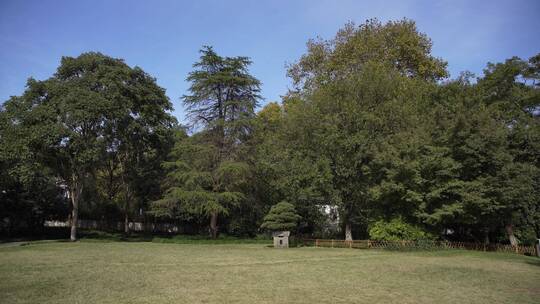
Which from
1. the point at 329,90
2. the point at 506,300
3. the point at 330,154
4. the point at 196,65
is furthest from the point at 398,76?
the point at 506,300

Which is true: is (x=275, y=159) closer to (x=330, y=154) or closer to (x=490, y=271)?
(x=330, y=154)

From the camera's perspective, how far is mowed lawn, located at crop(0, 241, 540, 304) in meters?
8.75

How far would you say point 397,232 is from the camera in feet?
75.4

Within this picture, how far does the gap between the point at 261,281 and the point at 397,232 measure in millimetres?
14162

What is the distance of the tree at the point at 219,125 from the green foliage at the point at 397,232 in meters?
10.3

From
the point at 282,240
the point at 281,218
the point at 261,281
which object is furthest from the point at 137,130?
the point at 261,281

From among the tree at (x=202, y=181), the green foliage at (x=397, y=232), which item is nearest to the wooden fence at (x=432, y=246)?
the green foliage at (x=397, y=232)

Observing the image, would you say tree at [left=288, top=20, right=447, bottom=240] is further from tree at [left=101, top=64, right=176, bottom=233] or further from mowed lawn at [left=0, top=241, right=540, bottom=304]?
Answer: tree at [left=101, top=64, right=176, bottom=233]

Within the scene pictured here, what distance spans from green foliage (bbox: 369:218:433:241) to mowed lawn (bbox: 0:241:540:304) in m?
6.38

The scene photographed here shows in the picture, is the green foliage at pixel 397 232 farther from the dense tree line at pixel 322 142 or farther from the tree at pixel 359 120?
the tree at pixel 359 120

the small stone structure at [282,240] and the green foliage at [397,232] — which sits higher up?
the green foliage at [397,232]

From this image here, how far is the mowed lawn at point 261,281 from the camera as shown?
8750 millimetres

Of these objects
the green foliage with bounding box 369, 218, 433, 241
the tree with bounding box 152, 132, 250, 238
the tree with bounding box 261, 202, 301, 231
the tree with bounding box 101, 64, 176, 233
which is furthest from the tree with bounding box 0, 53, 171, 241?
the green foliage with bounding box 369, 218, 433, 241

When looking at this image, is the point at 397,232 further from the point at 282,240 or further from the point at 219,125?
the point at 219,125
